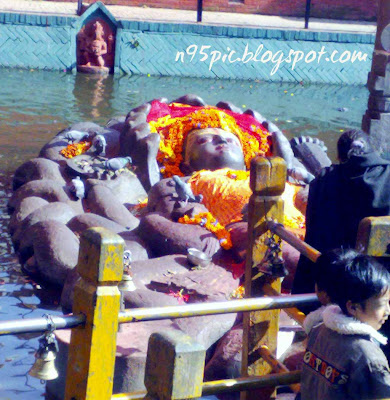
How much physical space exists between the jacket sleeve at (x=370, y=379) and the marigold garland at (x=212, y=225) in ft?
12.1

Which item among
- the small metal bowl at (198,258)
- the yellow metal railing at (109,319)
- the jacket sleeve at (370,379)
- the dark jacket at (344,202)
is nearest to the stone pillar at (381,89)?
the small metal bowl at (198,258)

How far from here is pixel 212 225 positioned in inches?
253

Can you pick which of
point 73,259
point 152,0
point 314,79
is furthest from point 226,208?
point 152,0

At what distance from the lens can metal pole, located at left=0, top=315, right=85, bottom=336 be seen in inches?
97.2

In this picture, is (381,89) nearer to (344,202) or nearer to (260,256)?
(344,202)

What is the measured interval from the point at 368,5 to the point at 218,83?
7.66 m

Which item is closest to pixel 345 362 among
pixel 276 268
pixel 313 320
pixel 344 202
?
pixel 313 320

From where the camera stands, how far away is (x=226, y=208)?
Result: 6859 millimetres

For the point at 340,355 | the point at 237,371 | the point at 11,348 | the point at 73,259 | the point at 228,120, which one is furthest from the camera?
the point at 228,120

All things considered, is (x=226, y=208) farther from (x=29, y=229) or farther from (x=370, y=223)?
(x=370, y=223)

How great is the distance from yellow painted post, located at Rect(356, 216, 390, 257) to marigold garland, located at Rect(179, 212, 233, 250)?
3.26 metres

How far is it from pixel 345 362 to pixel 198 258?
3.34m

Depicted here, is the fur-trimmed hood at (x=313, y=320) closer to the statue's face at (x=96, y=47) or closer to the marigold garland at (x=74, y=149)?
the marigold garland at (x=74, y=149)

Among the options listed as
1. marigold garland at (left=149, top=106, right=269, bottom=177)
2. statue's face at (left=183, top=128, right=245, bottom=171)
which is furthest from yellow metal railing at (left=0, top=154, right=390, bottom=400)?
marigold garland at (left=149, top=106, right=269, bottom=177)
